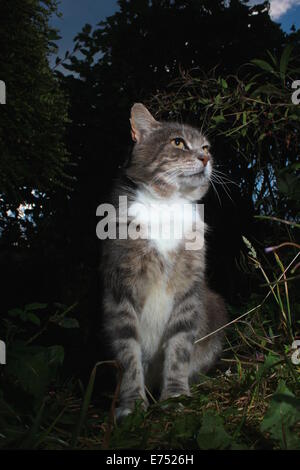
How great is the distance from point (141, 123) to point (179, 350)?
1.37 meters

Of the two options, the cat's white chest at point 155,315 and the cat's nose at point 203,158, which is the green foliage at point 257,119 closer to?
the cat's nose at point 203,158

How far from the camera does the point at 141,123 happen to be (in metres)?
2.98

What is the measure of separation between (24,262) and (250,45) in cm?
238

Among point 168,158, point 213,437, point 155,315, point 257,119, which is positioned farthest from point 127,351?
point 257,119

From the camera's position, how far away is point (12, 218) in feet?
11.9

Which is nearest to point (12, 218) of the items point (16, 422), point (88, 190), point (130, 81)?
point (88, 190)

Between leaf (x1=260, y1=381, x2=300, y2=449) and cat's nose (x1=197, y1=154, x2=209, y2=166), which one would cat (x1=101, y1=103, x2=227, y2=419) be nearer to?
cat's nose (x1=197, y1=154, x2=209, y2=166)
